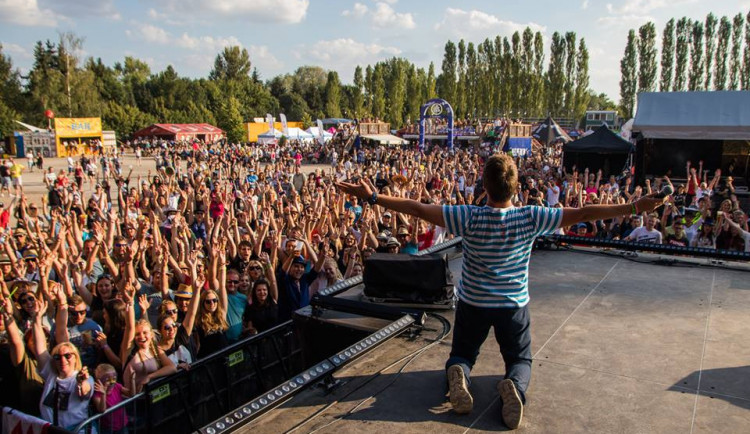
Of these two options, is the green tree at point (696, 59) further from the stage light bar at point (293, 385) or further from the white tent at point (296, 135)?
the stage light bar at point (293, 385)

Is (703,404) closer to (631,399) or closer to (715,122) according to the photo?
(631,399)

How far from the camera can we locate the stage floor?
9.01 feet

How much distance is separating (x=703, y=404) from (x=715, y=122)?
50.8ft

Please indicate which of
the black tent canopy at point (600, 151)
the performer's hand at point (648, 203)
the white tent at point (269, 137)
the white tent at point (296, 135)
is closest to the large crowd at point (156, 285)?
the performer's hand at point (648, 203)

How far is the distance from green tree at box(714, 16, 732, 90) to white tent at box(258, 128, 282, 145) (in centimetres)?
4032

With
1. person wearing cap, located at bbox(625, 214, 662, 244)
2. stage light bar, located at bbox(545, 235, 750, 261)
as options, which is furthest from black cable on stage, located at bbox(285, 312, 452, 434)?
person wearing cap, located at bbox(625, 214, 662, 244)

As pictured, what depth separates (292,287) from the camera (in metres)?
5.95

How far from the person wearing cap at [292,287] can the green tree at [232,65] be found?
9822 centimetres

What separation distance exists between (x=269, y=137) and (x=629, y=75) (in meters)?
35.5

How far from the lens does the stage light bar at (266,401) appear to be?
2.56 m

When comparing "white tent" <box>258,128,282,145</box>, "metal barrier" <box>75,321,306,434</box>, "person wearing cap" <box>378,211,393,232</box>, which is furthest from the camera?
"white tent" <box>258,128,282,145</box>

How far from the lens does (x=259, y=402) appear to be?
2.77m

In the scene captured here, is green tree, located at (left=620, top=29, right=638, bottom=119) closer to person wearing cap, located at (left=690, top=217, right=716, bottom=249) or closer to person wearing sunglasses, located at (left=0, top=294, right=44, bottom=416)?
person wearing cap, located at (left=690, top=217, right=716, bottom=249)

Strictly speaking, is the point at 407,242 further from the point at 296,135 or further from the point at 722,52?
the point at 722,52
